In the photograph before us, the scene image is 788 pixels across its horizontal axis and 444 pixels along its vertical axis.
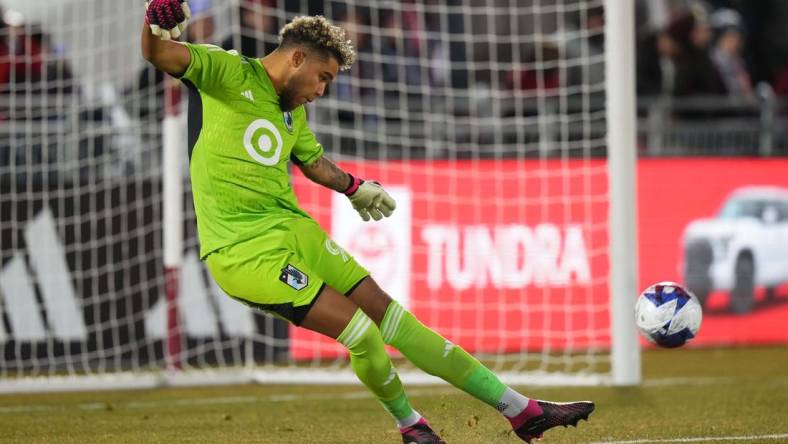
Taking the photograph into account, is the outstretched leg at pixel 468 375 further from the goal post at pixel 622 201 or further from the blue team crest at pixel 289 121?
the goal post at pixel 622 201

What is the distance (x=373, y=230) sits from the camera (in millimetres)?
10922

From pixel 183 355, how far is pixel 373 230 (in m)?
1.91

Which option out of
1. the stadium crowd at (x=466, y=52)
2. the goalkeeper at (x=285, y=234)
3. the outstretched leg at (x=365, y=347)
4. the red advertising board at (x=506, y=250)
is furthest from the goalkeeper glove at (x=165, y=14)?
the red advertising board at (x=506, y=250)

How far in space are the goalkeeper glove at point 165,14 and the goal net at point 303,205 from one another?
4217 millimetres

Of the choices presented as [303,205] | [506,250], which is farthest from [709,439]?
[506,250]

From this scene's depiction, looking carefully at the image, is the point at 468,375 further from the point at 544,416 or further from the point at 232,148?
the point at 232,148

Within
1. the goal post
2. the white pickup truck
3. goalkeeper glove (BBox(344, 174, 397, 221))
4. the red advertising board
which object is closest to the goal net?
the red advertising board

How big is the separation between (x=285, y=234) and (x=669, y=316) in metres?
1.98

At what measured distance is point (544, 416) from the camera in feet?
17.9

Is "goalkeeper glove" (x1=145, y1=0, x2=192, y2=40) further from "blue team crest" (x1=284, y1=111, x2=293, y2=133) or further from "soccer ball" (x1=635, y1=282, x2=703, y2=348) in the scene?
"soccer ball" (x1=635, y1=282, x2=703, y2=348)

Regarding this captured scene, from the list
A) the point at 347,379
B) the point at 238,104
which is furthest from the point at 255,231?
the point at 347,379

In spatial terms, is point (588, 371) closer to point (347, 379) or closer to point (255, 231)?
point (347, 379)

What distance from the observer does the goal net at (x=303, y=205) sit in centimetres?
991

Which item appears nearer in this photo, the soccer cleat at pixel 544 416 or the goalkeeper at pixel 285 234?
the goalkeeper at pixel 285 234
